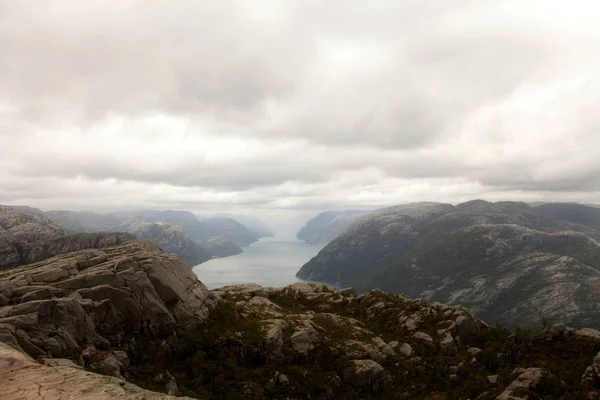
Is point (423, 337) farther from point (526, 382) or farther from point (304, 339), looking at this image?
point (304, 339)

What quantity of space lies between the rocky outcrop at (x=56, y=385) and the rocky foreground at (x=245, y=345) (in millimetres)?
702

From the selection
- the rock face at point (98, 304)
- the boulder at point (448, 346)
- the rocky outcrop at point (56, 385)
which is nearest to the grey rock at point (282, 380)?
the rock face at point (98, 304)

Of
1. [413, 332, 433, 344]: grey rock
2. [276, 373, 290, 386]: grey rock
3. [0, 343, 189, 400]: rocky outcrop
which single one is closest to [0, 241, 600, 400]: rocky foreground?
[276, 373, 290, 386]: grey rock

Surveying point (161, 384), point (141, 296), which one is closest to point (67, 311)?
point (141, 296)

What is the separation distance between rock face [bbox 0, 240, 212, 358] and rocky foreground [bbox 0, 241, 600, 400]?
6.6 inches

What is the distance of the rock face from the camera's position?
132ft

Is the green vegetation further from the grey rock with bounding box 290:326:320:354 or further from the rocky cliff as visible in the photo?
the grey rock with bounding box 290:326:320:354

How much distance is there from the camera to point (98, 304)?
49.1 meters

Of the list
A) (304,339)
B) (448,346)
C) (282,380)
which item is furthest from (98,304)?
(448,346)

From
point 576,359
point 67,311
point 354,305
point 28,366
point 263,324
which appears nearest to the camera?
point 28,366

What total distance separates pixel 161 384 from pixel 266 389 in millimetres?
13708

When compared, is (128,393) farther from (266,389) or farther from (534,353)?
(534,353)

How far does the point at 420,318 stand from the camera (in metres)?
71.8

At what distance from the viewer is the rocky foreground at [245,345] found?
40906 millimetres
